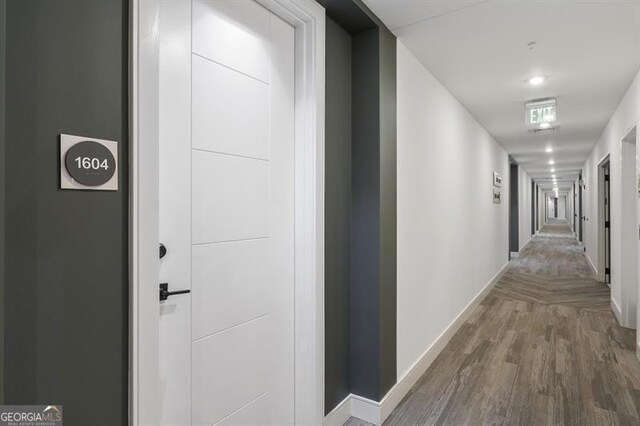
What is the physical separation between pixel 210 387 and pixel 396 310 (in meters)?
1.44

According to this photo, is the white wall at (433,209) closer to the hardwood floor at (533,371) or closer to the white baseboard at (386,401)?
the white baseboard at (386,401)

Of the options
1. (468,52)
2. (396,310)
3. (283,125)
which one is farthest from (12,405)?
(468,52)

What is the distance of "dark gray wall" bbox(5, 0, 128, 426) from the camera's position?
0.88 meters

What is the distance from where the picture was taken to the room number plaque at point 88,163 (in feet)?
3.16

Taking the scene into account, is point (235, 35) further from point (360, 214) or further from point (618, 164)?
point (618, 164)

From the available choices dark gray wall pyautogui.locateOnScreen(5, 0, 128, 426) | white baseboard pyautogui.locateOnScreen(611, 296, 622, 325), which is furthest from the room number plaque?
white baseboard pyautogui.locateOnScreen(611, 296, 622, 325)

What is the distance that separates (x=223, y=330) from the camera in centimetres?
159

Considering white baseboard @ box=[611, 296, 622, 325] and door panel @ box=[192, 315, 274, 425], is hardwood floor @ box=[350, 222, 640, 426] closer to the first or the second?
white baseboard @ box=[611, 296, 622, 325]

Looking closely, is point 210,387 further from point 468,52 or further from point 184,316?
point 468,52

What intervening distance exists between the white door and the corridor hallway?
1.18m

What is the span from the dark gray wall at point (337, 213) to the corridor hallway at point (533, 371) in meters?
0.55

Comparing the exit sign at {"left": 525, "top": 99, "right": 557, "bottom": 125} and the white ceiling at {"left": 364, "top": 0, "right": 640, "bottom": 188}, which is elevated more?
the white ceiling at {"left": 364, "top": 0, "right": 640, "bottom": 188}

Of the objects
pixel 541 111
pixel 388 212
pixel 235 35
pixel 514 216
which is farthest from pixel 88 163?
pixel 514 216

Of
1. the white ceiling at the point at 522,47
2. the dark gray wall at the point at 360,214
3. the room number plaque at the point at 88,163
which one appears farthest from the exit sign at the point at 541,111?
the room number plaque at the point at 88,163
